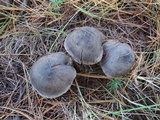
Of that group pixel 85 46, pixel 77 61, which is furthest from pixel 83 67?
pixel 85 46

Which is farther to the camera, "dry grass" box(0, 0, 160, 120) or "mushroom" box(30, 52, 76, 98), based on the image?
A: "dry grass" box(0, 0, 160, 120)

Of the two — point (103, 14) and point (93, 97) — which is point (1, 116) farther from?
point (103, 14)

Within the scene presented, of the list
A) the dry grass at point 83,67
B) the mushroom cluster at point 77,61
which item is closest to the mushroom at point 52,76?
the mushroom cluster at point 77,61

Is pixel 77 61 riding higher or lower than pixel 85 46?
lower

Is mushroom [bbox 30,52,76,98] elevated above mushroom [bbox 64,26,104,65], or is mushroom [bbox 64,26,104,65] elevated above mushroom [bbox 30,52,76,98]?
mushroom [bbox 64,26,104,65]

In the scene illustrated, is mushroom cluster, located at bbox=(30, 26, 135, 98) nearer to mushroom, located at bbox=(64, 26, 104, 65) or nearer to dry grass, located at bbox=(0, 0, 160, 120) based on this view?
mushroom, located at bbox=(64, 26, 104, 65)

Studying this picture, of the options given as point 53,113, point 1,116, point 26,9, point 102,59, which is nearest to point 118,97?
point 102,59

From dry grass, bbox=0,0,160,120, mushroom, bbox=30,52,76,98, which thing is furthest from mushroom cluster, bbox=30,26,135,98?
dry grass, bbox=0,0,160,120

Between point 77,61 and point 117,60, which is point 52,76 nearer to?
point 77,61
